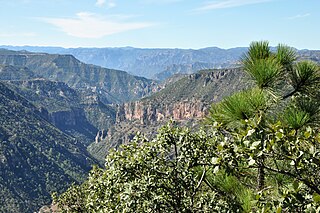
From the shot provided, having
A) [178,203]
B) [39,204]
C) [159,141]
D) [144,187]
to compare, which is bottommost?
[39,204]

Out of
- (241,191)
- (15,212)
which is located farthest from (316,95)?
(15,212)

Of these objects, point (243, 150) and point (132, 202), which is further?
point (132, 202)

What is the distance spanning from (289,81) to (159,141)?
3249mm

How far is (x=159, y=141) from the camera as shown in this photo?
8.27m

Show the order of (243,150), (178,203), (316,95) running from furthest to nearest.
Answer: (316,95) → (178,203) → (243,150)

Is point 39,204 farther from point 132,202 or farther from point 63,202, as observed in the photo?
point 132,202

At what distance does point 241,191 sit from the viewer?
320 inches

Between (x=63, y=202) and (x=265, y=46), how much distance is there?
1445cm

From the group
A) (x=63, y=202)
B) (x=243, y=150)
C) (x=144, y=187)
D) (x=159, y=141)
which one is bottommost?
(x=63, y=202)

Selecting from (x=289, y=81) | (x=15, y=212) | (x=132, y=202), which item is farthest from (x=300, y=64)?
(x=15, y=212)

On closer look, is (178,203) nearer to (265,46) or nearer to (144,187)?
(144,187)

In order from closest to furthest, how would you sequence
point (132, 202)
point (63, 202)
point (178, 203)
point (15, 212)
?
1. point (132, 202)
2. point (178, 203)
3. point (63, 202)
4. point (15, 212)


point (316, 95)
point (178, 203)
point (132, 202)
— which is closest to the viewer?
point (132, 202)

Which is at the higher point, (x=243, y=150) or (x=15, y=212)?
(x=243, y=150)
